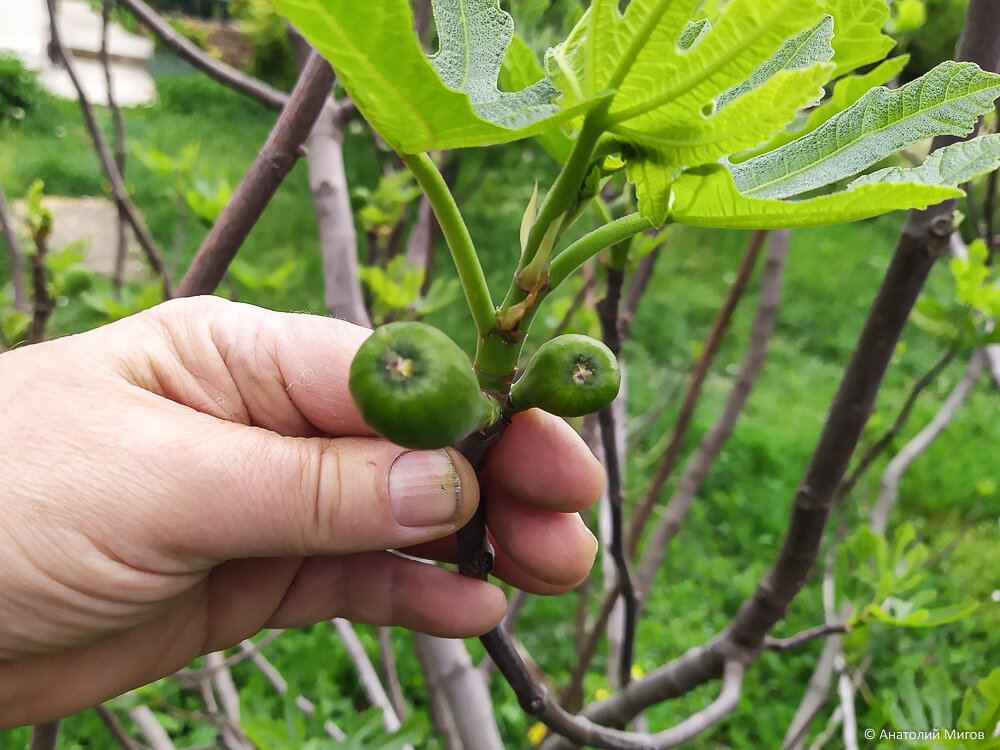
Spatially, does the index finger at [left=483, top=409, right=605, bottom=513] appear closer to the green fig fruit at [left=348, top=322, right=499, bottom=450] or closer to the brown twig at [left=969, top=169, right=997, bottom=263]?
the green fig fruit at [left=348, top=322, right=499, bottom=450]

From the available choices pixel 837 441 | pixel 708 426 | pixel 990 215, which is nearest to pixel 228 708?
pixel 837 441

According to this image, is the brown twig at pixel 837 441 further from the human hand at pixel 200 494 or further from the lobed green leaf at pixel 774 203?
the lobed green leaf at pixel 774 203

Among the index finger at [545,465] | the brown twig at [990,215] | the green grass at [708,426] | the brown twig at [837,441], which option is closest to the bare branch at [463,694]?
the brown twig at [837,441]

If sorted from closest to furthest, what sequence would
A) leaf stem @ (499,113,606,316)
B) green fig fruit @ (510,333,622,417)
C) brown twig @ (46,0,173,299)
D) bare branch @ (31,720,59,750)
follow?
leaf stem @ (499,113,606,316)
green fig fruit @ (510,333,622,417)
bare branch @ (31,720,59,750)
brown twig @ (46,0,173,299)

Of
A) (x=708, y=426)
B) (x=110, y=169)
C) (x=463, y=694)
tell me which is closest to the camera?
(x=463, y=694)

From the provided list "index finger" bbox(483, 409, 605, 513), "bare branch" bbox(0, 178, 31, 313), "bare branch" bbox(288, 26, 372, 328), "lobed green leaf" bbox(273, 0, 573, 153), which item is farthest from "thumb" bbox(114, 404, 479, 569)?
"bare branch" bbox(0, 178, 31, 313)

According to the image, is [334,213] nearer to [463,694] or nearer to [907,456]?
[463,694]

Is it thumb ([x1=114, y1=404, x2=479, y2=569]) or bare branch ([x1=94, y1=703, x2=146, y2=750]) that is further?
bare branch ([x1=94, y1=703, x2=146, y2=750])

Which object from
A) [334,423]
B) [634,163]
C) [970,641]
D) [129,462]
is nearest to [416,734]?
[334,423]

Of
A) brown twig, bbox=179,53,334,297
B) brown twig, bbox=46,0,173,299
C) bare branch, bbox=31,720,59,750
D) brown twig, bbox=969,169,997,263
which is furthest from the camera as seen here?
brown twig, bbox=46,0,173,299
